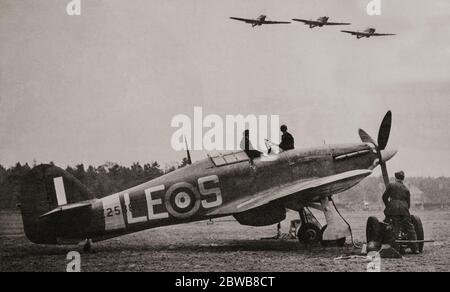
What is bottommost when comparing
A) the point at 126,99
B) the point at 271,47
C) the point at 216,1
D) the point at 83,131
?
the point at 83,131

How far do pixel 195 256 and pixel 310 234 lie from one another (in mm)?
1829

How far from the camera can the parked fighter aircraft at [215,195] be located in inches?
279

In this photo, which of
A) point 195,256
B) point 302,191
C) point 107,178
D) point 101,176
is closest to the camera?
point 195,256

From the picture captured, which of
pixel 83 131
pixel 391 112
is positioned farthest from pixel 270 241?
pixel 83 131

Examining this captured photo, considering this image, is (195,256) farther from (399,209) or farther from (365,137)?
(365,137)

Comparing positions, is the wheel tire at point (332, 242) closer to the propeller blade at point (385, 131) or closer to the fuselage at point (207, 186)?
the fuselage at point (207, 186)

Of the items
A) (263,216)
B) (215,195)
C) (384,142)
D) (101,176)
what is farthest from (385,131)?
(101,176)

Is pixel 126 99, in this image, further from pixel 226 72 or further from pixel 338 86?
pixel 338 86

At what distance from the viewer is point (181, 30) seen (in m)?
7.99

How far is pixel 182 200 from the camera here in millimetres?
7406

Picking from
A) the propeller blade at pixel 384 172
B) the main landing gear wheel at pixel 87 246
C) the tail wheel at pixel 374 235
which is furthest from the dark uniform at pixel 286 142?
the main landing gear wheel at pixel 87 246

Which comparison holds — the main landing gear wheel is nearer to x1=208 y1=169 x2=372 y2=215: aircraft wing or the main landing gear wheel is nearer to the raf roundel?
the raf roundel

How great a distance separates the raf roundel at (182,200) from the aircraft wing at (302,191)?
0.32m

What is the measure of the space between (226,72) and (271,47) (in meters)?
0.87
